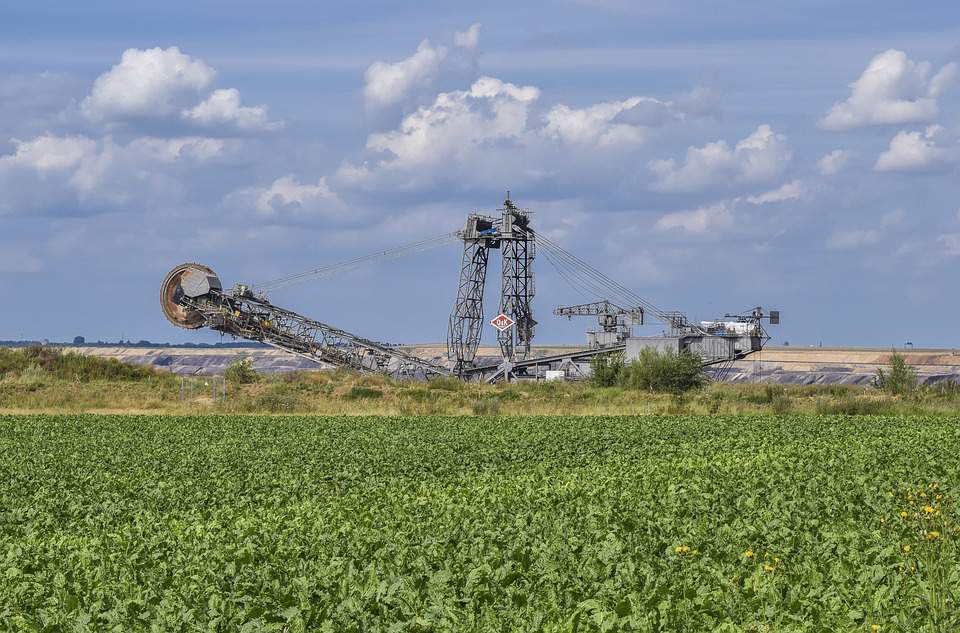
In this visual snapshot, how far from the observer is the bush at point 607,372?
80750mm

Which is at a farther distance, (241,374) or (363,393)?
(241,374)

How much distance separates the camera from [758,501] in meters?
20.7

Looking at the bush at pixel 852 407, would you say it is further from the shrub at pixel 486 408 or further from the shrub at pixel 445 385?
the shrub at pixel 445 385

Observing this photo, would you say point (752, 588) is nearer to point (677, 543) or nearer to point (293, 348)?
point (677, 543)

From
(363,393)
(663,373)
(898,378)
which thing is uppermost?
(663,373)

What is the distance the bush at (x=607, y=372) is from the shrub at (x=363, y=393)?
16.6 metres

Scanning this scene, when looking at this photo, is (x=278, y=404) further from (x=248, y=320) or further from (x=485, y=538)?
(x=485, y=538)

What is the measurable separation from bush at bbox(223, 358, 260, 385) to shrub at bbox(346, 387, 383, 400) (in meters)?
9.23

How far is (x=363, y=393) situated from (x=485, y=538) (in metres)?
53.3

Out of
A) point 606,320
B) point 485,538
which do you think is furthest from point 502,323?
point 485,538

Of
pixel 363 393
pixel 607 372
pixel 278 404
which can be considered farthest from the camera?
pixel 607 372

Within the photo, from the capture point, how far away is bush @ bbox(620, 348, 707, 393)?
3039 inches

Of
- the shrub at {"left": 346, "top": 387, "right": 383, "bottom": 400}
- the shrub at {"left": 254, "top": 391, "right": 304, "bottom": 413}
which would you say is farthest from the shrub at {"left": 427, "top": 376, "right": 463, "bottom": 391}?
the shrub at {"left": 254, "top": 391, "right": 304, "bottom": 413}

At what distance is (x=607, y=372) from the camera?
81375 millimetres
